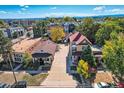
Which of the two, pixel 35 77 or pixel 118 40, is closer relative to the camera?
pixel 118 40

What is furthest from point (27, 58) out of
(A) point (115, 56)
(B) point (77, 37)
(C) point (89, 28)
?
(A) point (115, 56)

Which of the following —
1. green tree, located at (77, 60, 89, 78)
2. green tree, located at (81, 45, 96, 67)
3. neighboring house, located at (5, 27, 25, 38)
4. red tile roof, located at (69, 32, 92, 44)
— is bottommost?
green tree, located at (77, 60, 89, 78)

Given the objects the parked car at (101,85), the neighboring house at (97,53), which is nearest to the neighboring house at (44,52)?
the neighboring house at (97,53)

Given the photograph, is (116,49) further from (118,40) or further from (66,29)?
(66,29)

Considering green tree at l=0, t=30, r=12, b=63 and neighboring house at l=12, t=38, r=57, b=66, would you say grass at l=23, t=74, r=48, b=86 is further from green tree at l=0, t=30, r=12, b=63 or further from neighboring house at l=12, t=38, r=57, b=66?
green tree at l=0, t=30, r=12, b=63

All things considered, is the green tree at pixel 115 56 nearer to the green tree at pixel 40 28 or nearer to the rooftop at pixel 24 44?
the green tree at pixel 40 28

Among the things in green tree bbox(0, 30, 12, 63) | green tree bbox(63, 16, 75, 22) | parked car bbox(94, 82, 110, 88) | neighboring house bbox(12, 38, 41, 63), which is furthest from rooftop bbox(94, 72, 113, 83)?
green tree bbox(0, 30, 12, 63)

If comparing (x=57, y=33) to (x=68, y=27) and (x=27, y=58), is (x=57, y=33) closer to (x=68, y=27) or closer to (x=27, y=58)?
(x=68, y=27)
